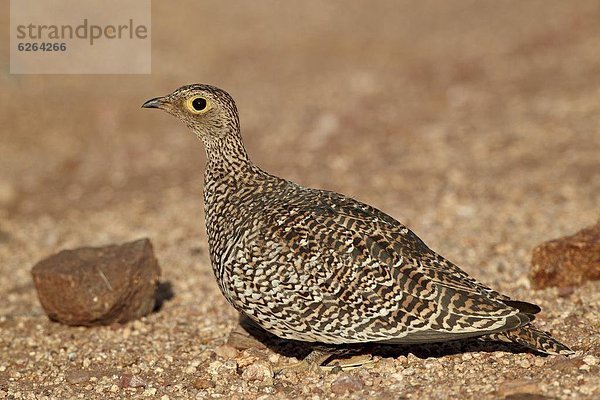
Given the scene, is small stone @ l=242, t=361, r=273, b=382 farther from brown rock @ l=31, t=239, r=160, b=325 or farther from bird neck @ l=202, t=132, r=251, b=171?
brown rock @ l=31, t=239, r=160, b=325

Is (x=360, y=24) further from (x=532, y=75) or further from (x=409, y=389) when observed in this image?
(x=409, y=389)

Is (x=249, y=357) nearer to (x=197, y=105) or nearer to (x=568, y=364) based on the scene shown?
(x=197, y=105)

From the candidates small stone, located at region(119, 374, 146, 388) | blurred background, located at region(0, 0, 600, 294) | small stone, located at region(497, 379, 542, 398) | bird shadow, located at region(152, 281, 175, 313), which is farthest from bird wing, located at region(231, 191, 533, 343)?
blurred background, located at region(0, 0, 600, 294)

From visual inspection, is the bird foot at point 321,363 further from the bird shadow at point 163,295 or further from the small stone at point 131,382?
the bird shadow at point 163,295

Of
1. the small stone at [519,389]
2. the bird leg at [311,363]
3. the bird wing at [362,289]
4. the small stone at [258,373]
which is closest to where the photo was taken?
the small stone at [519,389]

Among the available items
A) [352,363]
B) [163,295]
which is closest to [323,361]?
[352,363]

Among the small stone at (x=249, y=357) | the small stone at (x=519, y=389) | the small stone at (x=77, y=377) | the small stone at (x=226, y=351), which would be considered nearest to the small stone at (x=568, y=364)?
the small stone at (x=519, y=389)
